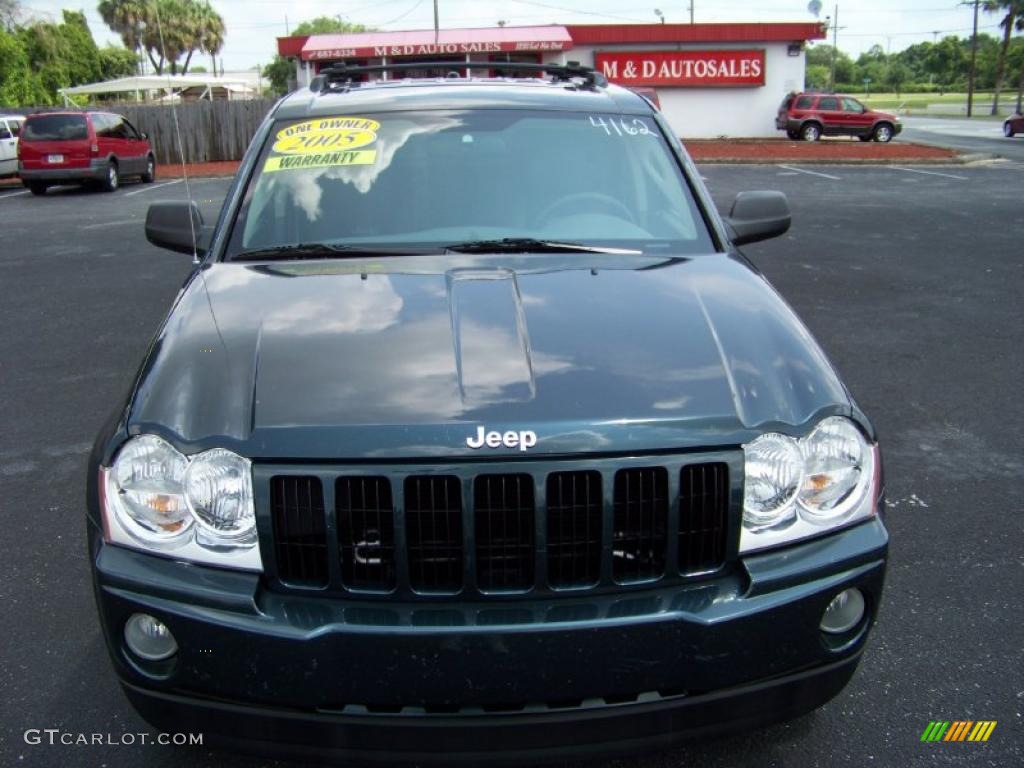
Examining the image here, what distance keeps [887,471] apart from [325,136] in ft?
9.84

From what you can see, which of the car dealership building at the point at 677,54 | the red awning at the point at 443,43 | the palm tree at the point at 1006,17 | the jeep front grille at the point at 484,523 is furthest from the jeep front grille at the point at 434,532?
the palm tree at the point at 1006,17

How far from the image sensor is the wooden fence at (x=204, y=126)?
30719 millimetres

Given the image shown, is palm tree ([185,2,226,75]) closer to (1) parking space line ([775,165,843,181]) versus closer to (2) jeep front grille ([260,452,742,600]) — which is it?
(1) parking space line ([775,165,843,181])

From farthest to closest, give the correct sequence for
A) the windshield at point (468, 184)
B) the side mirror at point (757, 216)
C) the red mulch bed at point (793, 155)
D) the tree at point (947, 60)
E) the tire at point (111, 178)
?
the tree at point (947, 60) → the red mulch bed at point (793, 155) → the tire at point (111, 178) → the side mirror at point (757, 216) → the windshield at point (468, 184)

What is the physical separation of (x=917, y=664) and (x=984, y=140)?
39096mm

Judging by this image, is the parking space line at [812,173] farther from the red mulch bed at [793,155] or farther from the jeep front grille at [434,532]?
the jeep front grille at [434,532]

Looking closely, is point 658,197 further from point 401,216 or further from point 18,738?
point 18,738

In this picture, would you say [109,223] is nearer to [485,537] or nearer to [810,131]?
[485,537]

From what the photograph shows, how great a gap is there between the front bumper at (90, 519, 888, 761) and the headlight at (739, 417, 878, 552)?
83 millimetres

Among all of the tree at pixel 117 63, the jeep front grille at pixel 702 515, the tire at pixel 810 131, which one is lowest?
the tire at pixel 810 131

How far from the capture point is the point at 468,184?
3.62 meters

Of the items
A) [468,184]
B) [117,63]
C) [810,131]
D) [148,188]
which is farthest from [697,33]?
[117,63]

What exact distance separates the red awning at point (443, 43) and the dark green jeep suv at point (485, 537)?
1390 inches

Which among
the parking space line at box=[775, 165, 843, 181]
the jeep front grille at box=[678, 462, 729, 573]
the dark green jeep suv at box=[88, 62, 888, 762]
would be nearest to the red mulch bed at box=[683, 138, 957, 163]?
the parking space line at box=[775, 165, 843, 181]
